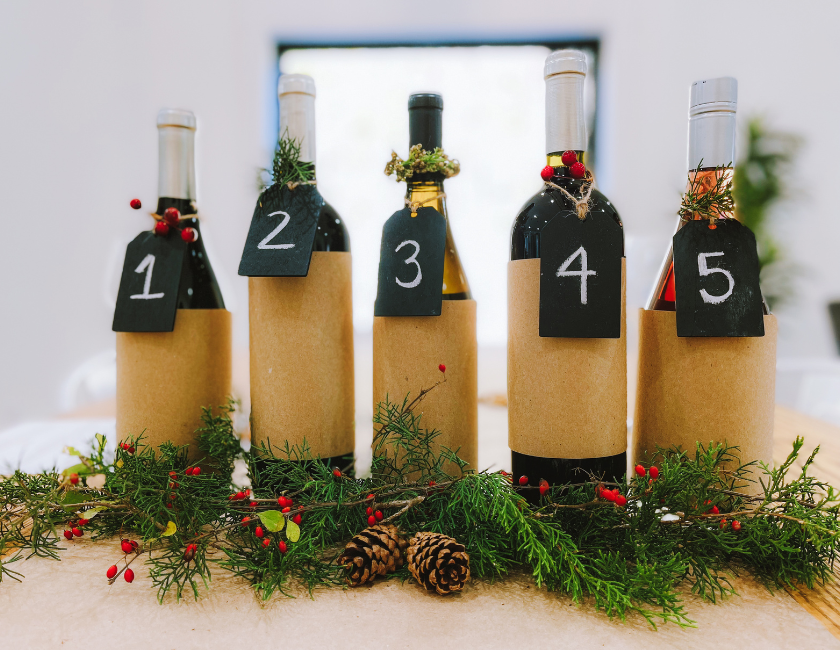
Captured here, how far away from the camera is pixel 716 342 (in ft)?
1.40

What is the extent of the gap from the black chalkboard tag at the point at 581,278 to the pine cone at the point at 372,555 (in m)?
0.19

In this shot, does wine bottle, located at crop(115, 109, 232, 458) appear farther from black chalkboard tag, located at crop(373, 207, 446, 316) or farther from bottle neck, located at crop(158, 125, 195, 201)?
black chalkboard tag, located at crop(373, 207, 446, 316)

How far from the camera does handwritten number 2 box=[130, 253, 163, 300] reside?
0.51 metres

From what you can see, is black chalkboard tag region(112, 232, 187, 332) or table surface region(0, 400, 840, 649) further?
black chalkboard tag region(112, 232, 187, 332)

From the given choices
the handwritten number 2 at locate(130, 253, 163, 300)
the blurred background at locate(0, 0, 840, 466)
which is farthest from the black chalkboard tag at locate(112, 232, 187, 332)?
the blurred background at locate(0, 0, 840, 466)

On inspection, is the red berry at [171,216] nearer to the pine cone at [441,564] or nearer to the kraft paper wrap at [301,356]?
the kraft paper wrap at [301,356]

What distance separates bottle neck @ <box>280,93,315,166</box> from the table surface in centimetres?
37

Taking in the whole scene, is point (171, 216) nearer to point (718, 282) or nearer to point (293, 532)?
point (293, 532)

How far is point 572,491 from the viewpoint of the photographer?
1.37ft

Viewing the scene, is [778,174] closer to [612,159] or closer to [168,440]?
[612,159]

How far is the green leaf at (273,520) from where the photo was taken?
0.38m

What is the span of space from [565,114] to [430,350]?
0.22m

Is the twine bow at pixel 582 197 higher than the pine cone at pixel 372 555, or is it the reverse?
the twine bow at pixel 582 197

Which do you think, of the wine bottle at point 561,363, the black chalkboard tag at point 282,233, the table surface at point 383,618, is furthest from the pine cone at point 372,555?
the black chalkboard tag at point 282,233
